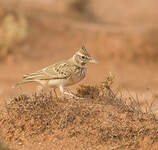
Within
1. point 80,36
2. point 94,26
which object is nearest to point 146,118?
point 80,36

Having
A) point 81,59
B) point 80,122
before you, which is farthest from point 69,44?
point 80,122

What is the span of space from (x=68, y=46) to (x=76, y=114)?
47.3ft

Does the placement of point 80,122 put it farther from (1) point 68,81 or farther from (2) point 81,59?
(2) point 81,59

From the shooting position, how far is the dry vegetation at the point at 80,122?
7.25 meters

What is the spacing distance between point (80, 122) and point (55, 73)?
1.60 m

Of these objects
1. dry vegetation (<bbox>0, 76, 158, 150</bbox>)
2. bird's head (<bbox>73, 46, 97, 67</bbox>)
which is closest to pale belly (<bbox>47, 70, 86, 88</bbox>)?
bird's head (<bbox>73, 46, 97, 67</bbox>)

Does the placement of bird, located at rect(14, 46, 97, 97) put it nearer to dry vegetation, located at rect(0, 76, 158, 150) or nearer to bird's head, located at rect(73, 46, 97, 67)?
bird's head, located at rect(73, 46, 97, 67)

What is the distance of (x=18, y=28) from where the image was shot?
20.9 meters

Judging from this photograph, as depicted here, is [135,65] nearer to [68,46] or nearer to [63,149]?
[68,46]

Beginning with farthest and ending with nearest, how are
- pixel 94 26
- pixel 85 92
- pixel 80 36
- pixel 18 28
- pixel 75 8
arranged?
pixel 75 8
pixel 94 26
pixel 80 36
pixel 18 28
pixel 85 92

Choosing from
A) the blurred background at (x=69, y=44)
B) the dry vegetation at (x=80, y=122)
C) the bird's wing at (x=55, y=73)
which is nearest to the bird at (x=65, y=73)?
the bird's wing at (x=55, y=73)

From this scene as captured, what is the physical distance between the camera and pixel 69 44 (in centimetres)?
2191

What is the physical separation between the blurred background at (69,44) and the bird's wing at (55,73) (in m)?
8.31

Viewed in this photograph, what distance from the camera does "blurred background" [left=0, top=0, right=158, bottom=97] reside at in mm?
19406
